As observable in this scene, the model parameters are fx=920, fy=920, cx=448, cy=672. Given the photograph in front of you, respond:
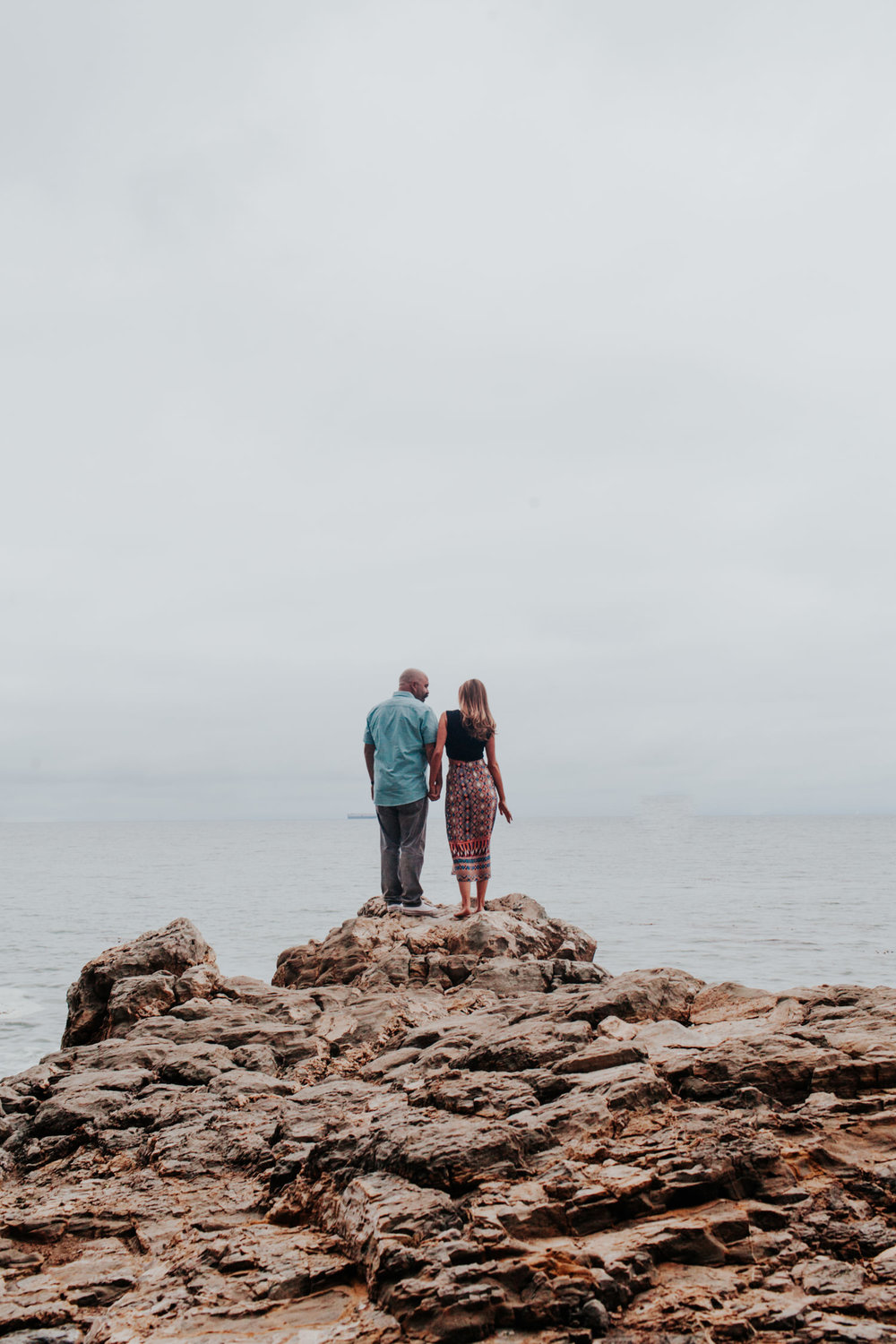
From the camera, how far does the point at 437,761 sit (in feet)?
37.0

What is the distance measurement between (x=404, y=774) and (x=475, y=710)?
1176 mm

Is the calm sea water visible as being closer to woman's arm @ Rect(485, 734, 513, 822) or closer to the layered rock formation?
woman's arm @ Rect(485, 734, 513, 822)

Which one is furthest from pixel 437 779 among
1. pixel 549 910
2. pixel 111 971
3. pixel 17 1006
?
pixel 549 910

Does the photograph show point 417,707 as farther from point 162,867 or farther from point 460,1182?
point 162,867

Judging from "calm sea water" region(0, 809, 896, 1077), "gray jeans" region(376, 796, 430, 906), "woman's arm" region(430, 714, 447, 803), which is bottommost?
"calm sea water" region(0, 809, 896, 1077)

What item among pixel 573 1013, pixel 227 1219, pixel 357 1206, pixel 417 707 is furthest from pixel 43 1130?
pixel 417 707

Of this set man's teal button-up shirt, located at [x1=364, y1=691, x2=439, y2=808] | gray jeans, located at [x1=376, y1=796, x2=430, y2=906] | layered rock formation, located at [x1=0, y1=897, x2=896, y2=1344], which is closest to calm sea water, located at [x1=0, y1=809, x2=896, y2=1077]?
gray jeans, located at [x1=376, y1=796, x2=430, y2=906]

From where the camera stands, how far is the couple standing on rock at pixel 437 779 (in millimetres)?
11219

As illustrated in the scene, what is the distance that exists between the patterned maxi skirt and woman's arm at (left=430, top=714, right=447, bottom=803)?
158 mm

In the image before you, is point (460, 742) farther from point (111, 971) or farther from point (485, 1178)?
point (485, 1178)

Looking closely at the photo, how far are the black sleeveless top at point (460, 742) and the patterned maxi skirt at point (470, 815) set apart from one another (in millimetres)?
95

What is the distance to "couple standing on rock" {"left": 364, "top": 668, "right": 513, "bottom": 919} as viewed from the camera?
1122 cm

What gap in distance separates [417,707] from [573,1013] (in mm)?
5236

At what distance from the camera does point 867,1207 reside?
3908 mm
